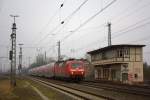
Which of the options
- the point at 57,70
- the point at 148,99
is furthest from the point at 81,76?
the point at 148,99

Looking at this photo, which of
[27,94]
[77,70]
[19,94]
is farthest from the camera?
[77,70]

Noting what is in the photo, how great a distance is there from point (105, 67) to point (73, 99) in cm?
4206

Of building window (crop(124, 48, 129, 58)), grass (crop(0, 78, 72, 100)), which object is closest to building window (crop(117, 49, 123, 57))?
building window (crop(124, 48, 129, 58))

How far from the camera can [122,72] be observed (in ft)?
180

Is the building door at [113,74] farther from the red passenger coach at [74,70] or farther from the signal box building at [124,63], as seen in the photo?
the red passenger coach at [74,70]

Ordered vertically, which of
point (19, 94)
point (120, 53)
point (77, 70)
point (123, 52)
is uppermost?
point (123, 52)

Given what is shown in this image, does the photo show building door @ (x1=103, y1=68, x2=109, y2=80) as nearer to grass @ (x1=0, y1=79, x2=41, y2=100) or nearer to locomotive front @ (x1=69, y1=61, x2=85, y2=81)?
locomotive front @ (x1=69, y1=61, x2=85, y2=81)

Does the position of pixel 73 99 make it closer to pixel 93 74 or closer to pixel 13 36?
pixel 13 36

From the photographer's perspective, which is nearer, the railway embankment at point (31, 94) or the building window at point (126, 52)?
the railway embankment at point (31, 94)

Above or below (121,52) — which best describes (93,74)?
below

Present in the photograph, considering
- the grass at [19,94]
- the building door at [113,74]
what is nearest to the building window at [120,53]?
the building door at [113,74]

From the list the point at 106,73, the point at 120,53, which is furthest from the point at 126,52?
the point at 106,73

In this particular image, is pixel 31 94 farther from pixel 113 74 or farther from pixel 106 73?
pixel 106 73

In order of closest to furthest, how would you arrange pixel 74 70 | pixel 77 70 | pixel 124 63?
pixel 74 70, pixel 77 70, pixel 124 63
